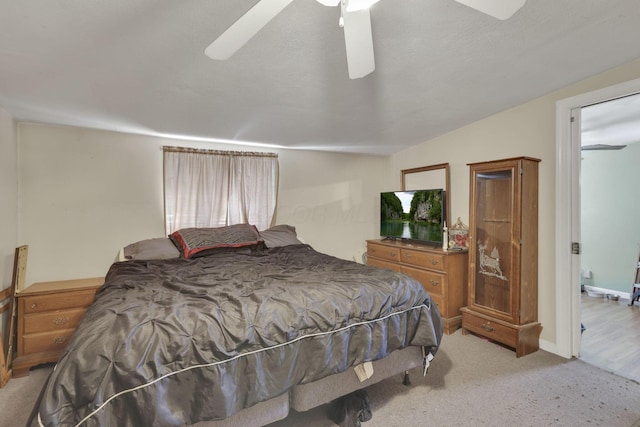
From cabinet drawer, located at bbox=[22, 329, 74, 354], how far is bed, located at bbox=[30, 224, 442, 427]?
0.73m

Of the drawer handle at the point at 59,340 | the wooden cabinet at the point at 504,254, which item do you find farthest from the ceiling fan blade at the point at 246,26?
the drawer handle at the point at 59,340

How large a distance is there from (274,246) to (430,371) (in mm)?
1877

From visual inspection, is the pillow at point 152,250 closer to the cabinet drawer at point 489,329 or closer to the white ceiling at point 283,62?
the white ceiling at point 283,62

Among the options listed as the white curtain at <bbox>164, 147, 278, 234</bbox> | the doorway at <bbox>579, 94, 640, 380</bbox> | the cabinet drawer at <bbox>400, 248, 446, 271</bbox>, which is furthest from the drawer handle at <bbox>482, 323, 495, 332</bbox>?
the white curtain at <bbox>164, 147, 278, 234</bbox>

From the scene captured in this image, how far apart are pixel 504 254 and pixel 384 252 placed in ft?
4.63

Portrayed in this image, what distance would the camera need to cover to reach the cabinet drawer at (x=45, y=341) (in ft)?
7.49

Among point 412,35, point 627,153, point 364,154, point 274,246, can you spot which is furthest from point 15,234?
point 627,153

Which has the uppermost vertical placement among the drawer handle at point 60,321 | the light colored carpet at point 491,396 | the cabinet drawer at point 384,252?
the cabinet drawer at point 384,252

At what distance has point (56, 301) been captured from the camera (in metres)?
2.38

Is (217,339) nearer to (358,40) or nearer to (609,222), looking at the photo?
(358,40)

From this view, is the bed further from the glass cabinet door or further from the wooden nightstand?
the glass cabinet door

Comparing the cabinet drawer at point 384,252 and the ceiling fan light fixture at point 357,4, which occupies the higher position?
the ceiling fan light fixture at point 357,4

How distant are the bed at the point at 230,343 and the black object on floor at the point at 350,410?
12cm

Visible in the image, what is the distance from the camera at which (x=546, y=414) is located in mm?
1818
